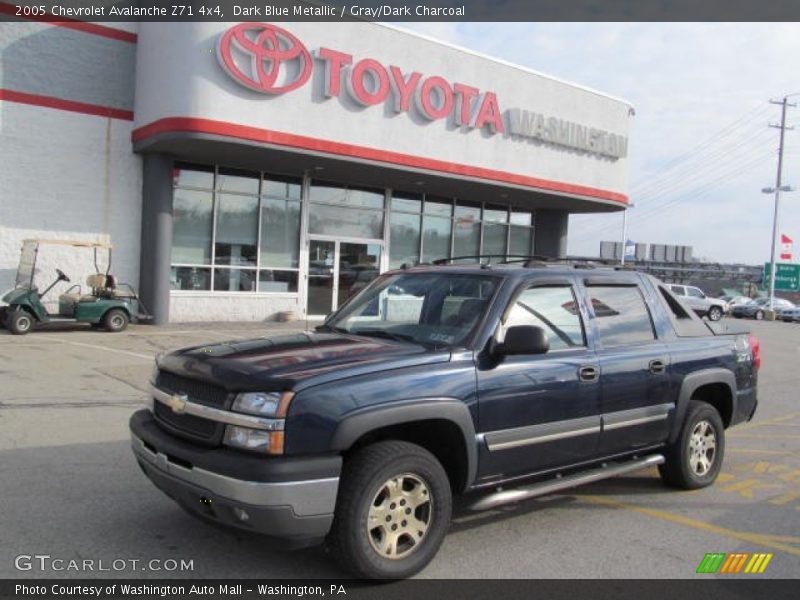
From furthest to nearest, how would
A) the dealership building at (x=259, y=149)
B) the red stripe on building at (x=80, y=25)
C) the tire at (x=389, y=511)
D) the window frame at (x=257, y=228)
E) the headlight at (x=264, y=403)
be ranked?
the window frame at (x=257, y=228), the dealership building at (x=259, y=149), the red stripe on building at (x=80, y=25), the tire at (x=389, y=511), the headlight at (x=264, y=403)

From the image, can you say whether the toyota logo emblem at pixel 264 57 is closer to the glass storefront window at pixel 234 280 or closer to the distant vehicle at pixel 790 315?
the glass storefront window at pixel 234 280

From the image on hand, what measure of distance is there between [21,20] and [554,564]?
15774 millimetres

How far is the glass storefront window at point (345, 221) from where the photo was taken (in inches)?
750

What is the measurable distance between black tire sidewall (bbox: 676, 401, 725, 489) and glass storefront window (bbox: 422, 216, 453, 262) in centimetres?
1557

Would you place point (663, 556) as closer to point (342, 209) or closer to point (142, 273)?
point (142, 273)

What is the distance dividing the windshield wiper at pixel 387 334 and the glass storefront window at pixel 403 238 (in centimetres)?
1576

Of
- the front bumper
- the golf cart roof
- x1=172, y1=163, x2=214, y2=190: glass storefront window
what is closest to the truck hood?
the front bumper

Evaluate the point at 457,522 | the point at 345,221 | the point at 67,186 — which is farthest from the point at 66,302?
the point at 457,522

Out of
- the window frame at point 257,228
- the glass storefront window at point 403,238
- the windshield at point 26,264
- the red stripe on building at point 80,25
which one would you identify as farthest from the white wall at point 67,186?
the glass storefront window at point 403,238

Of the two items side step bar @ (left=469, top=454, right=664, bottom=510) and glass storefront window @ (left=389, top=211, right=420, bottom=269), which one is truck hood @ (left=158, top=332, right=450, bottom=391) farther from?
glass storefront window @ (left=389, top=211, right=420, bottom=269)

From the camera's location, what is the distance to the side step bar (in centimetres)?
422

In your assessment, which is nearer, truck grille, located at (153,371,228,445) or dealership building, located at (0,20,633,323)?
truck grille, located at (153,371,228,445)

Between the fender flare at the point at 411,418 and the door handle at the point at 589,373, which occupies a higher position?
the door handle at the point at 589,373

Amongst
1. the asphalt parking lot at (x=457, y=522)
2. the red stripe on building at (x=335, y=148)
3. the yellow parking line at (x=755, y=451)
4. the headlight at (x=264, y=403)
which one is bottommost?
the asphalt parking lot at (x=457, y=522)
